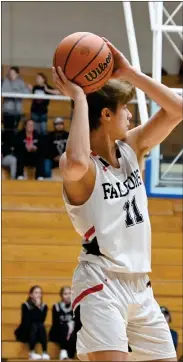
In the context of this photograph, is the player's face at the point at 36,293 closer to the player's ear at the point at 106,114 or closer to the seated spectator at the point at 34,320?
the seated spectator at the point at 34,320

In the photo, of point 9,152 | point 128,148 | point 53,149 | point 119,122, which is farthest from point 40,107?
point 119,122

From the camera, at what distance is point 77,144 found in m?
3.19

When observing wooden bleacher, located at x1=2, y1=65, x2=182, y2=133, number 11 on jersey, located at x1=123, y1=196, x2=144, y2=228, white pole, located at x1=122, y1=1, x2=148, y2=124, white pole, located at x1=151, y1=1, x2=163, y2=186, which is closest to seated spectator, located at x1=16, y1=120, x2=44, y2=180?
wooden bleacher, located at x1=2, y1=65, x2=182, y2=133

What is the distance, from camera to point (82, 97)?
A: 3.25 metres

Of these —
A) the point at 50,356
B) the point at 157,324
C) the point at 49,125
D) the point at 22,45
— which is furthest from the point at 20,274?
the point at 157,324

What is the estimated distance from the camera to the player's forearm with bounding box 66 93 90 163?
3.19 metres

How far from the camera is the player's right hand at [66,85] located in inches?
129

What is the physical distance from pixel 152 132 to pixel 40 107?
903 centimetres

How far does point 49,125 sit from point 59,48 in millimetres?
9993

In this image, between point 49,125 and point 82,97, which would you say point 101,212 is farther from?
point 49,125

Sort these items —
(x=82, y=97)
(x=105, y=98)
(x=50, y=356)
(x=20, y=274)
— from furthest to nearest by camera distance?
(x=20, y=274), (x=50, y=356), (x=105, y=98), (x=82, y=97)

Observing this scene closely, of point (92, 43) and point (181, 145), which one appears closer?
point (92, 43)

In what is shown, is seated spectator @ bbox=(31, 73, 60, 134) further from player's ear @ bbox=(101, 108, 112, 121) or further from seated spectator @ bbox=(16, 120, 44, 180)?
player's ear @ bbox=(101, 108, 112, 121)

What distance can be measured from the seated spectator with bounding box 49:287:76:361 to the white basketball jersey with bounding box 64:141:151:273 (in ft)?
21.0
